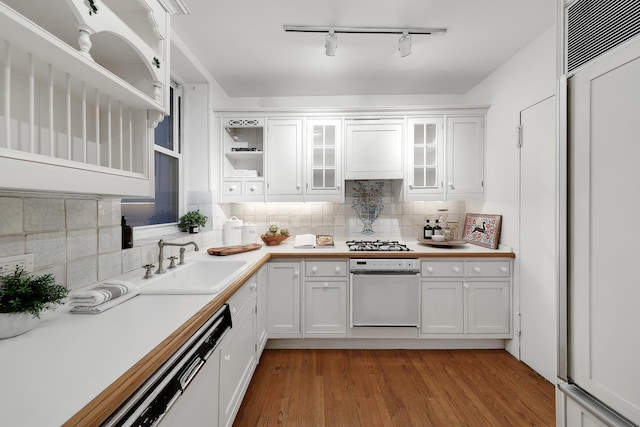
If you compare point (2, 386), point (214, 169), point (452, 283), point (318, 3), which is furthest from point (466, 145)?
point (2, 386)

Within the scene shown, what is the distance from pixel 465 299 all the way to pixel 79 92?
9.65 ft

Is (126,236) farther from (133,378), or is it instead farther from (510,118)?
(510,118)

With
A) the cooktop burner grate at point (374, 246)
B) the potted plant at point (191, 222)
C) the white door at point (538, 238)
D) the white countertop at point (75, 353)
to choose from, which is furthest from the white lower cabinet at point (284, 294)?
the white door at point (538, 238)

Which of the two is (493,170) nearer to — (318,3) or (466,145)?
(466,145)

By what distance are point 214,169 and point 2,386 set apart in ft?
7.57

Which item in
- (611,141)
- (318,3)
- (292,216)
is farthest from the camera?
(292,216)

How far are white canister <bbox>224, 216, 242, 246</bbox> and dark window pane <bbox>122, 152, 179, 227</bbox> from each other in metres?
0.46

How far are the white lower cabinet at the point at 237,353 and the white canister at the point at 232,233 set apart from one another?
0.77 metres

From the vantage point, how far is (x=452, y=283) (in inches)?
96.6

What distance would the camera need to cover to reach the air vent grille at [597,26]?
0.89m

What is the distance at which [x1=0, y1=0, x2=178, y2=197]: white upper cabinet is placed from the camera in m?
0.72

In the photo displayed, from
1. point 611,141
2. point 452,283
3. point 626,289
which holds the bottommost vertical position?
point 452,283

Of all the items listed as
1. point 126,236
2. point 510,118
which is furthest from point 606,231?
point 126,236

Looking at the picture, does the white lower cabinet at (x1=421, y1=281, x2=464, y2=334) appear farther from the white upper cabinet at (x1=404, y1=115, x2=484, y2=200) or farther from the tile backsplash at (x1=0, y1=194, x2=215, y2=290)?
the tile backsplash at (x1=0, y1=194, x2=215, y2=290)
